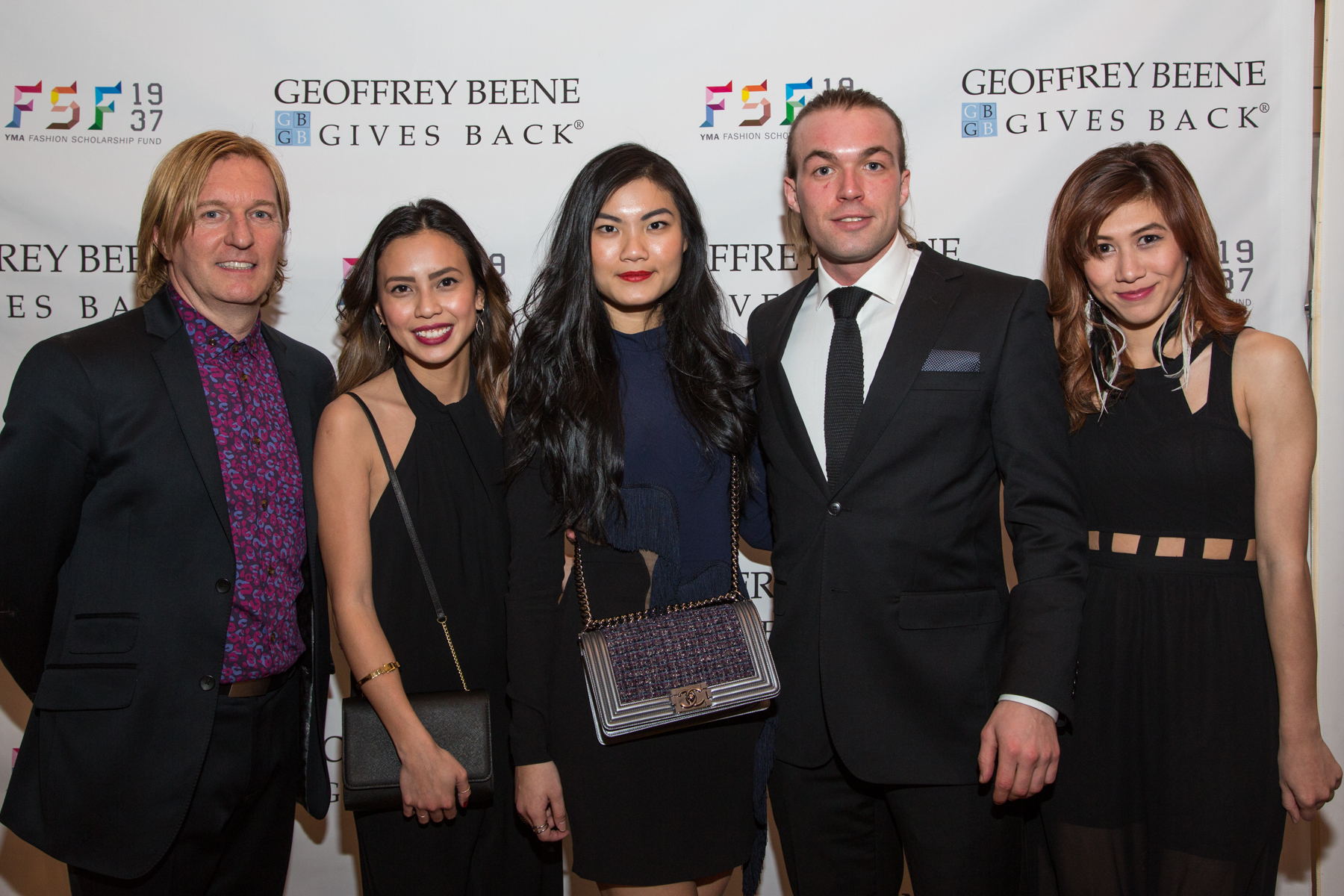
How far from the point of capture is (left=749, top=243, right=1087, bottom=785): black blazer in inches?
71.1

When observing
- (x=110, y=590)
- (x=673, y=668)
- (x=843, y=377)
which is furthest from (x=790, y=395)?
(x=110, y=590)

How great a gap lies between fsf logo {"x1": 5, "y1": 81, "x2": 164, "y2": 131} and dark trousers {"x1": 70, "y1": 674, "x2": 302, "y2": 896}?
201 cm

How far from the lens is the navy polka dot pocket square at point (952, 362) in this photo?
1.84 m

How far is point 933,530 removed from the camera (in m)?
1.82

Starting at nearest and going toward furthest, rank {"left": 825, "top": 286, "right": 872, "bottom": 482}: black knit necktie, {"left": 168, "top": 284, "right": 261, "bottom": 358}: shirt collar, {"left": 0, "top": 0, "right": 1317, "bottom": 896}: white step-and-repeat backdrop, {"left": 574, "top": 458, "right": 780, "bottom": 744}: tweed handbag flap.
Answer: {"left": 574, "top": 458, "right": 780, "bottom": 744}: tweed handbag flap < {"left": 825, "top": 286, "right": 872, "bottom": 482}: black knit necktie < {"left": 168, "top": 284, "right": 261, "bottom": 358}: shirt collar < {"left": 0, "top": 0, "right": 1317, "bottom": 896}: white step-and-repeat backdrop

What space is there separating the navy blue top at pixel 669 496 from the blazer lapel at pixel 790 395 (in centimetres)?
17

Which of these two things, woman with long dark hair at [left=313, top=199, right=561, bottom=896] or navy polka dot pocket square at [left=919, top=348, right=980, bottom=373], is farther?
woman with long dark hair at [left=313, top=199, right=561, bottom=896]

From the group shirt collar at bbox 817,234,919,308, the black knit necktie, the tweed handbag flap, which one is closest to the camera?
the tweed handbag flap

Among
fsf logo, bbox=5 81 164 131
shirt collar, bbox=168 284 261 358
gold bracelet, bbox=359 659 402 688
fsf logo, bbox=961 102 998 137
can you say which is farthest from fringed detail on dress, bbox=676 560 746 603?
fsf logo, bbox=5 81 164 131

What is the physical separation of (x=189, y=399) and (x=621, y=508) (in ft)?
3.37

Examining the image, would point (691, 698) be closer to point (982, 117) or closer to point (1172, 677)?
point (1172, 677)

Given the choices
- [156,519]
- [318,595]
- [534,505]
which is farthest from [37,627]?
[534,505]

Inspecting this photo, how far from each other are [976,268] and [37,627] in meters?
2.29

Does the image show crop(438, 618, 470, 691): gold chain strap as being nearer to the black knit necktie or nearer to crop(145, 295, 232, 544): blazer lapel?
crop(145, 295, 232, 544): blazer lapel
